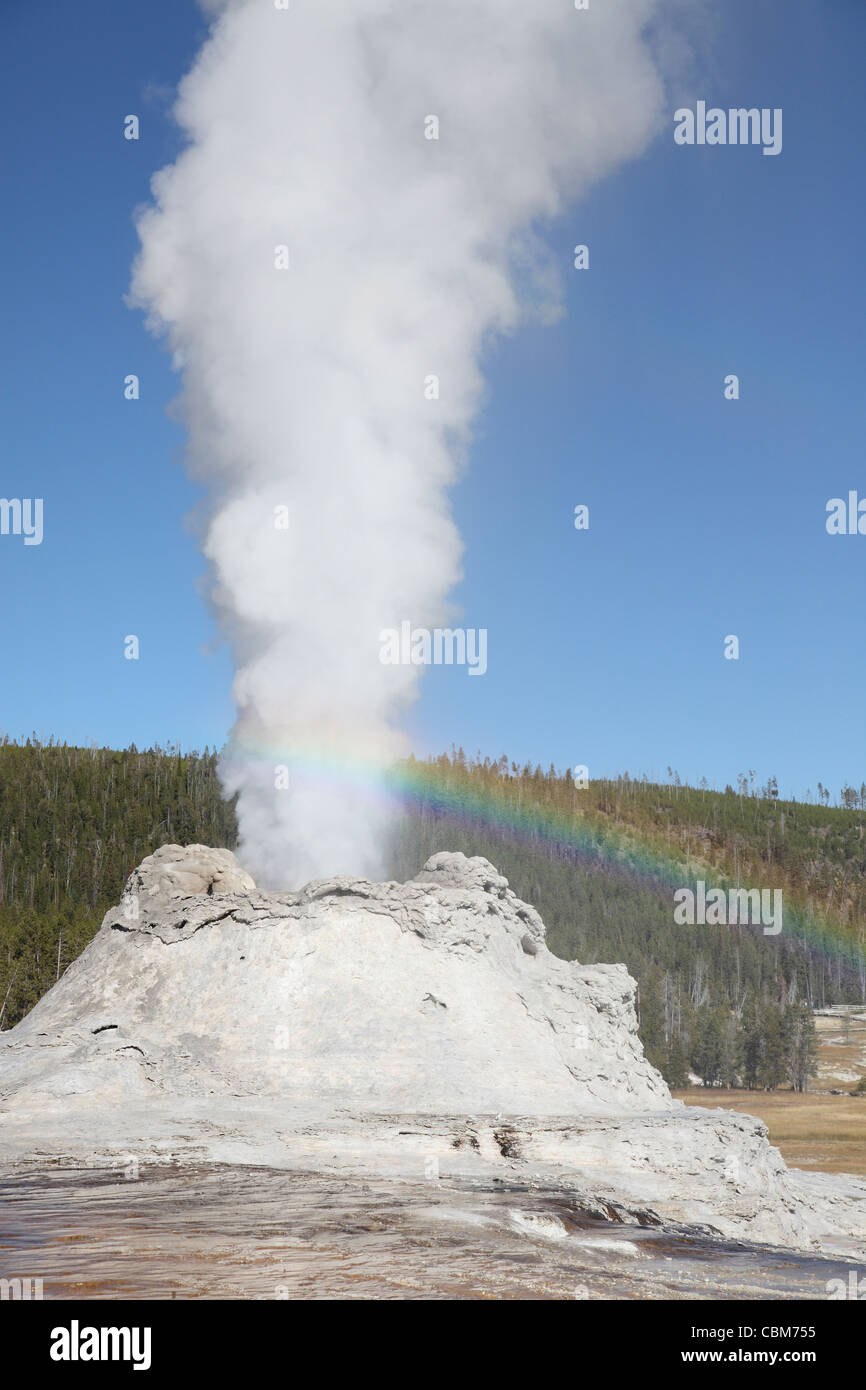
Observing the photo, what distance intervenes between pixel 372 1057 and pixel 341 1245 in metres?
12.1

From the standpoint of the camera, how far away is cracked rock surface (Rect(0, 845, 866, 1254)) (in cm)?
1898

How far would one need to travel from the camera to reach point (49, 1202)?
48.3 ft

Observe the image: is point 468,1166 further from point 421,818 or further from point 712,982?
point 712,982

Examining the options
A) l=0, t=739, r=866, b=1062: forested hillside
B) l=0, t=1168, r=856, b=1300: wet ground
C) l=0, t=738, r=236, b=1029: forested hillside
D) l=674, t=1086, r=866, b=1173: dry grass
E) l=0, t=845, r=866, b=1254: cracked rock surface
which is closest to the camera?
l=0, t=1168, r=856, b=1300: wet ground

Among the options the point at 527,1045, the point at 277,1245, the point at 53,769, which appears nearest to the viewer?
the point at 277,1245

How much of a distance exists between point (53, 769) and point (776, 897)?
3678 inches

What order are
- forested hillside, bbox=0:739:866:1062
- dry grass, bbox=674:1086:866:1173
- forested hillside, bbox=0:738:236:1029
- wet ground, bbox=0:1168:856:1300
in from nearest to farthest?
wet ground, bbox=0:1168:856:1300 < dry grass, bbox=674:1086:866:1173 < forested hillside, bbox=0:739:866:1062 < forested hillside, bbox=0:738:236:1029

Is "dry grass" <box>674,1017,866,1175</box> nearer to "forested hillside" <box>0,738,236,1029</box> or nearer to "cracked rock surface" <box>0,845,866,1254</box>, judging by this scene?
"cracked rock surface" <box>0,845,866,1254</box>

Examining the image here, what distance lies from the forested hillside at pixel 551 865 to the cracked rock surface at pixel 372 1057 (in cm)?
2319

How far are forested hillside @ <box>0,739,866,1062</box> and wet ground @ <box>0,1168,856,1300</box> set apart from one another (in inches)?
1414

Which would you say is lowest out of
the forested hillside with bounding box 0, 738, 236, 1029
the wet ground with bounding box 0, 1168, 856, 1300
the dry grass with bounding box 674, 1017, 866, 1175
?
the dry grass with bounding box 674, 1017, 866, 1175

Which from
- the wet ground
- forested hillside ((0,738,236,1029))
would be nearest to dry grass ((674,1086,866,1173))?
the wet ground

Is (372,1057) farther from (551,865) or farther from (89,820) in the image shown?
(551,865)
